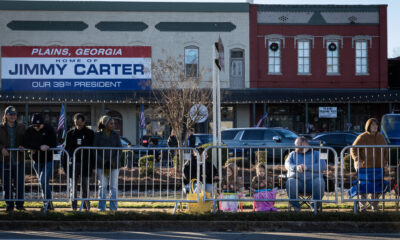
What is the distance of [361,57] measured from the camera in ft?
98.9

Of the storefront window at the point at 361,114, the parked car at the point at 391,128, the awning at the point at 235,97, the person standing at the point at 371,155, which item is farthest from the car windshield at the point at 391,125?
the person standing at the point at 371,155

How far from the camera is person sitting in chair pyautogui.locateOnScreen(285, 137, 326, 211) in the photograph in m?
8.62

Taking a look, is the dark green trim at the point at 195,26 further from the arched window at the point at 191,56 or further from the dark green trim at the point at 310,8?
the dark green trim at the point at 310,8

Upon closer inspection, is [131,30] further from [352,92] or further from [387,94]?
[387,94]

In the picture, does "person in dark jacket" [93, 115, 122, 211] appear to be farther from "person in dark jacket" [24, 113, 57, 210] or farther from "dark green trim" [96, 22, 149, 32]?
"dark green trim" [96, 22, 149, 32]

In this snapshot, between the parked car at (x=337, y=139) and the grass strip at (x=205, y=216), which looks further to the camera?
the parked car at (x=337, y=139)

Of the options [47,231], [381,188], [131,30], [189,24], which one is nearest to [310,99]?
[189,24]

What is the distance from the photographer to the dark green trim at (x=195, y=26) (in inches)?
1170

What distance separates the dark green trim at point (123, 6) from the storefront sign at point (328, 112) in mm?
Answer: 7564

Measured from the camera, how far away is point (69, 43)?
96.0ft

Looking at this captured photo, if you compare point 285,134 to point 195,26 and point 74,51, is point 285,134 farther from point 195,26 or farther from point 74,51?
point 74,51

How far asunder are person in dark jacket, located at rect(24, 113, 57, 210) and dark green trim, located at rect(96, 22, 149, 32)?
830 inches

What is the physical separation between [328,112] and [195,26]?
9535mm

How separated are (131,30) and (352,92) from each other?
1376cm
